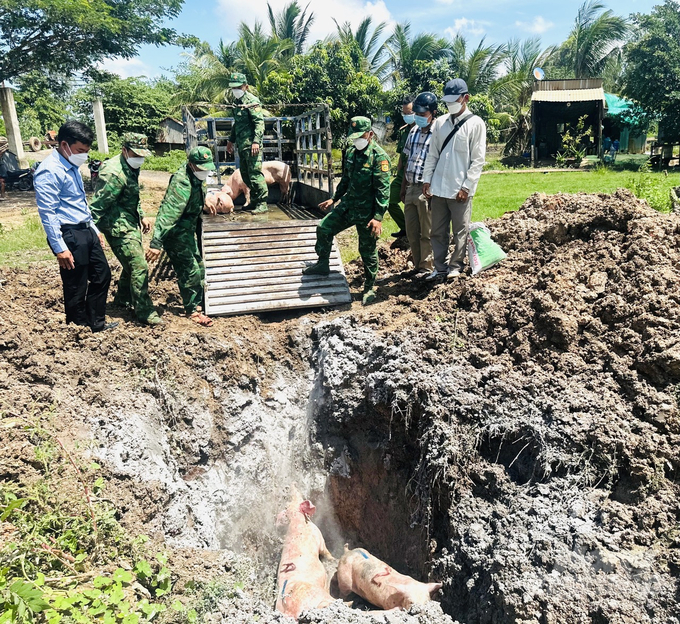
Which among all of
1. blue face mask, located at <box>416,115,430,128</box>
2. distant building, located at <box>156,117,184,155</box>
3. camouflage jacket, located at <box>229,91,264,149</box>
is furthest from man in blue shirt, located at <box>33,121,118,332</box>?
distant building, located at <box>156,117,184,155</box>

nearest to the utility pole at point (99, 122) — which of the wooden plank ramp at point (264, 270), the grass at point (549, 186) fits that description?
the grass at point (549, 186)

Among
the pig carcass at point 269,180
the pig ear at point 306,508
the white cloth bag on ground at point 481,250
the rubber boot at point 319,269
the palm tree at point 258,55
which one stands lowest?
the pig ear at point 306,508

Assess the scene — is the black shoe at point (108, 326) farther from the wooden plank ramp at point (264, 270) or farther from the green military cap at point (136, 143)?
the green military cap at point (136, 143)

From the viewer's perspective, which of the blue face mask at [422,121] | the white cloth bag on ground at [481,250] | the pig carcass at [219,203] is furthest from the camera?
the pig carcass at [219,203]

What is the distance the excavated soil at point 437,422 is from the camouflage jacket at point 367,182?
0.97 meters

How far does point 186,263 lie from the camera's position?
5.52m

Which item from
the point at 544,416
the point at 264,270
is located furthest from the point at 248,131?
the point at 544,416

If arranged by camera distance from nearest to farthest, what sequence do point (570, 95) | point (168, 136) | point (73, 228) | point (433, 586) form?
point (433, 586), point (73, 228), point (570, 95), point (168, 136)

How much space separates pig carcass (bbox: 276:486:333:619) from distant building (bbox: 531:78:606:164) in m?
18.7

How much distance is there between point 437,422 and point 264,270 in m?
2.80

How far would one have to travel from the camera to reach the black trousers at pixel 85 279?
15.4ft

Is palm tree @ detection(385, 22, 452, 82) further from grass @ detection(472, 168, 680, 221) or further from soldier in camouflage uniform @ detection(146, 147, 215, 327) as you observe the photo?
soldier in camouflage uniform @ detection(146, 147, 215, 327)

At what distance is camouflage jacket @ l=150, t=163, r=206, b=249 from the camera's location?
5.13m

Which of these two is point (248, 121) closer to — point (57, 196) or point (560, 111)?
point (57, 196)
